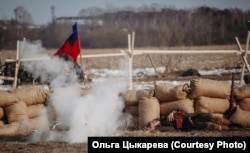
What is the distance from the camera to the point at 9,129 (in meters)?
7.23

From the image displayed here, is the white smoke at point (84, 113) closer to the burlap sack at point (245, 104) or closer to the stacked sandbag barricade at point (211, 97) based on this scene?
the stacked sandbag barricade at point (211, 97)

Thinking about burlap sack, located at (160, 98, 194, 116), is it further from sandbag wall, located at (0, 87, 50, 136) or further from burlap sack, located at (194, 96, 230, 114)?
sandbag wall, located at (0, 87, 50, 136)

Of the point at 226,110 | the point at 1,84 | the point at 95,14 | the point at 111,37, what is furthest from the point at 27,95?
the point at 95,14

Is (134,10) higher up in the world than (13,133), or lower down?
higher up

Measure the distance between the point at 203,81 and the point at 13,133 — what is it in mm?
3762

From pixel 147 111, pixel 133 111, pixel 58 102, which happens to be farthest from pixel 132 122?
pixel 58 102

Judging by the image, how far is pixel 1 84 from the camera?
15.6 metres

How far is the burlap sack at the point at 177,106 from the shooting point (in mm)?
7492

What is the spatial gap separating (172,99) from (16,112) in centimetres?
307

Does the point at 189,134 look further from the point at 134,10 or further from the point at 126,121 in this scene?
the point at 134,10

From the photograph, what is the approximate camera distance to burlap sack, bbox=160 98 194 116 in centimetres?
749

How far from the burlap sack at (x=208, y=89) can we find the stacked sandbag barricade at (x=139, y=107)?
2.57 ft

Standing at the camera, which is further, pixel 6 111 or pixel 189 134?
pixel 6 111

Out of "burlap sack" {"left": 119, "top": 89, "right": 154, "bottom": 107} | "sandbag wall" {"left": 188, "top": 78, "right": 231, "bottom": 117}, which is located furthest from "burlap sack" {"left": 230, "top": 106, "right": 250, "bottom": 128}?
"burlap sack" {"left": 119, "top": 89, "right": 154, "bottom": 107}
